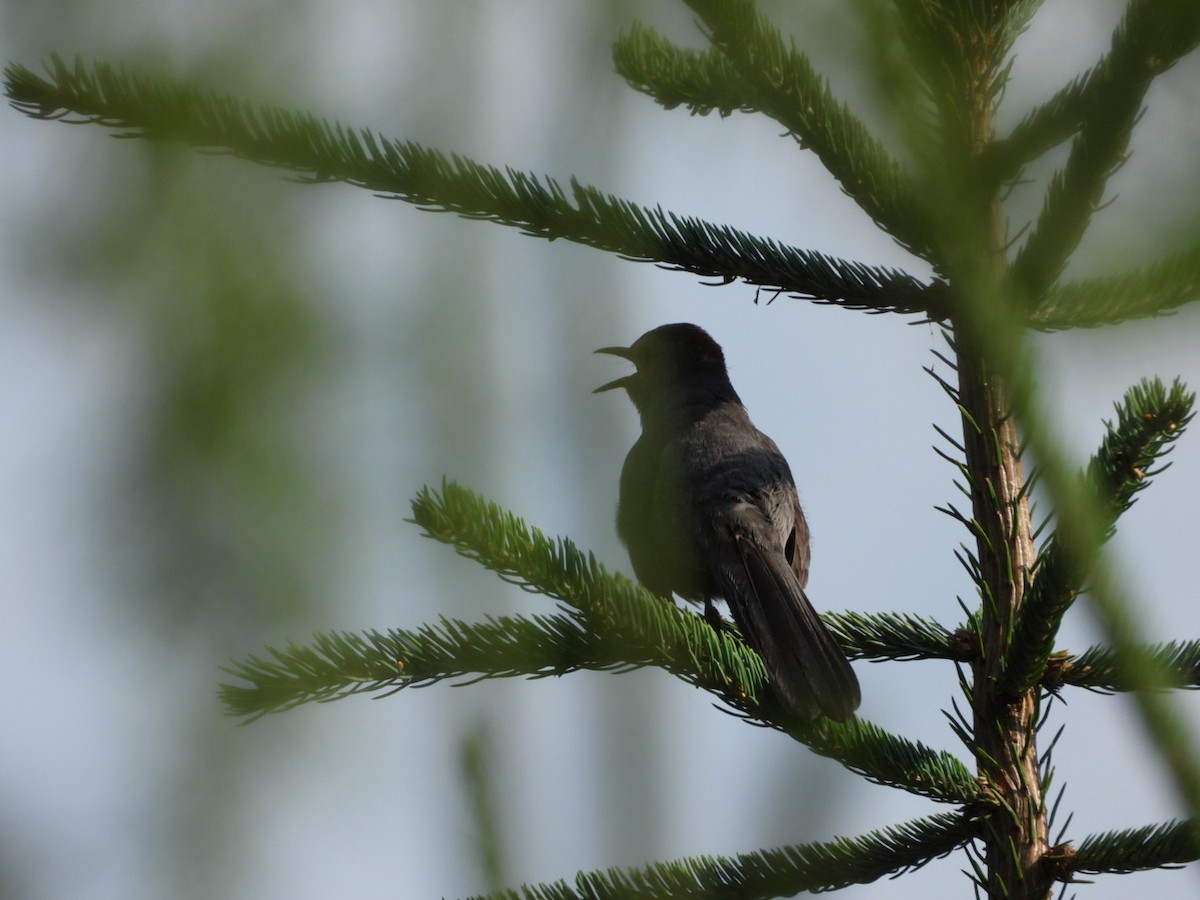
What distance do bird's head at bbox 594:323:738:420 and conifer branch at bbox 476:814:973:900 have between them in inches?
119

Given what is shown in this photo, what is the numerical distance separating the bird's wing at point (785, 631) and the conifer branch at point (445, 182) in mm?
896

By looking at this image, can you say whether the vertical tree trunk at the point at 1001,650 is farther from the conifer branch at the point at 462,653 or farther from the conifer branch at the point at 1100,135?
the conifer branch at the point at 462,653

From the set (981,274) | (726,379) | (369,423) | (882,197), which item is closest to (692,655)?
(882,197)

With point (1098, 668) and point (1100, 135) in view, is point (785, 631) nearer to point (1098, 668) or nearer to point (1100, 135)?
point (1098, 668)

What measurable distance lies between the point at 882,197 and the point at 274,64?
157 cm

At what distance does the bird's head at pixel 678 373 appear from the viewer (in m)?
5.27

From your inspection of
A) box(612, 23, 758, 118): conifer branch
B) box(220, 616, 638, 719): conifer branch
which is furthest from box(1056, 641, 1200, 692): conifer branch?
box(612, 23, 758, 118): conifer branch

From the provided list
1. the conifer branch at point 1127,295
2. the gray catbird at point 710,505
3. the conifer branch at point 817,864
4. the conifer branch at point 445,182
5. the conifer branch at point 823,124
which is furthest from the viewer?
the gray catbird at point 710,505

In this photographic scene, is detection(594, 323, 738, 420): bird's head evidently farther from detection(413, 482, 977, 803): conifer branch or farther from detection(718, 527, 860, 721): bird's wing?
detection(413, 482, 977, 803): conifer branch

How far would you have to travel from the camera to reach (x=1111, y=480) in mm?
2156

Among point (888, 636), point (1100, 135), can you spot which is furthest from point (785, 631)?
point (1100, 135)

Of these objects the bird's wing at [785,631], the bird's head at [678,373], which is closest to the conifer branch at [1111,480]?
the bird's wing at [785,631]

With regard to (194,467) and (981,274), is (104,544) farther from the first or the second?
(981,274)

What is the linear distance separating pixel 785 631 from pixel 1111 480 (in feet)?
3.93
